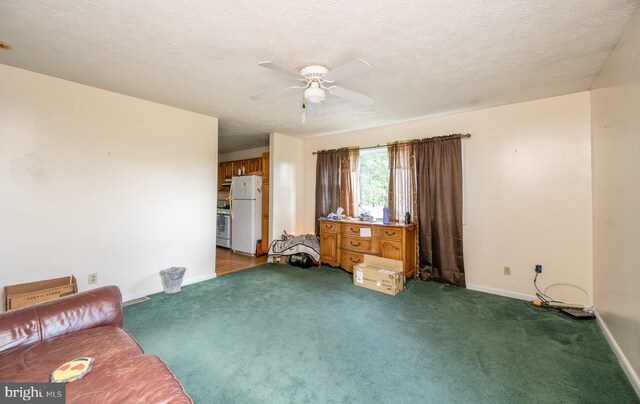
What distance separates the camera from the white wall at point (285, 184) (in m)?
5.05

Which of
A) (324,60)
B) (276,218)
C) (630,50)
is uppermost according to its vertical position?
(324,60)

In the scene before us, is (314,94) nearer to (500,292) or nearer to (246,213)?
(500,292)

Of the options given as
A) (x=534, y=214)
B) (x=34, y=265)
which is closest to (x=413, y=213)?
(x=534, y=214)

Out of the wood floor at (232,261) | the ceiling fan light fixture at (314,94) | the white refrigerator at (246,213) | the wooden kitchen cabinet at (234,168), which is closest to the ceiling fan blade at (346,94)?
the ceiling fan light fixture at (314,94)

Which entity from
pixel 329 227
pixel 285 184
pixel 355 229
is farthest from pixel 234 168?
pixel 355 229

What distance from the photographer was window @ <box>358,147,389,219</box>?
4.54 meters

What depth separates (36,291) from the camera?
2.55 metres

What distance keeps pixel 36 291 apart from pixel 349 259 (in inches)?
145

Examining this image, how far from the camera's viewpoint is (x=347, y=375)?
188 cm

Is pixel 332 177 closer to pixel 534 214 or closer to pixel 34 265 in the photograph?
pixel 534 214

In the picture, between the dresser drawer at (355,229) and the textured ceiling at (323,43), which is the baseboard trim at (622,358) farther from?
the dresser drawer at (355,229)

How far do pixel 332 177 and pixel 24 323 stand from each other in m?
4.15

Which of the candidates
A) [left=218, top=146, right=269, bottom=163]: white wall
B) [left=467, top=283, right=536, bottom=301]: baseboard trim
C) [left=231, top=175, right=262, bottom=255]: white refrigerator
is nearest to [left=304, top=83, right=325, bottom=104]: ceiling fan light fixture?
[left=467, top=283, right=536, bottom=301]: baseboard trim

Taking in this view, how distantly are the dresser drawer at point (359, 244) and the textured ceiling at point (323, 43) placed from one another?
209 cm
